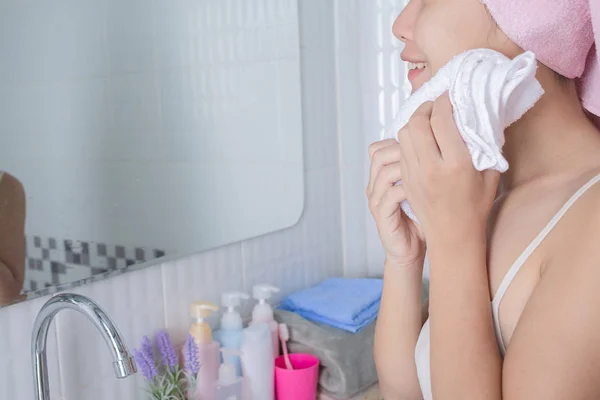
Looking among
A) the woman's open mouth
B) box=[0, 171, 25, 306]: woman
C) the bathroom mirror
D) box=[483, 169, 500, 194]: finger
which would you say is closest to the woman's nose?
the woman's open mouth

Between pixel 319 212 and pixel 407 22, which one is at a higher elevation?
pixel 407 22

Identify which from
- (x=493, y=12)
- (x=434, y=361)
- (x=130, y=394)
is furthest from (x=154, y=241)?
(x=493, y=12)

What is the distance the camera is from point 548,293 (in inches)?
25.8

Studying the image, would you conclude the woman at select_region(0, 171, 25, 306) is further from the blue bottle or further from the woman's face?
the woman's face

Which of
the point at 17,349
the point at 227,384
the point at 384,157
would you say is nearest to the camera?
the point at 384,157

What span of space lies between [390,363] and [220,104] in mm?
695

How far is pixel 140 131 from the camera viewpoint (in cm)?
120

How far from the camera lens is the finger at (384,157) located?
849 mm

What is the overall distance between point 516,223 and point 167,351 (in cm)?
66

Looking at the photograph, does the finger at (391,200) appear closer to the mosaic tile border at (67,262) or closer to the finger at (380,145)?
the finger at (380,145)

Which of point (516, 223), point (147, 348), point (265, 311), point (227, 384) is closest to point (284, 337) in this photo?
point (265, 311)

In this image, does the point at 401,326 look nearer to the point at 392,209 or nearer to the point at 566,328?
the point at 392,209

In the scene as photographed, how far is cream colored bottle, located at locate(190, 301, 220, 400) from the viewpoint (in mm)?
1181

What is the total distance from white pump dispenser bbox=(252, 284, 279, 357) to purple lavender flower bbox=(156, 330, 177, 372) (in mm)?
220
